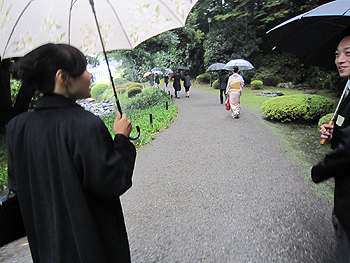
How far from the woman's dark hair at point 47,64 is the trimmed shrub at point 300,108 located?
8.02m

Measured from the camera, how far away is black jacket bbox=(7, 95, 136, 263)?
117 centimetres

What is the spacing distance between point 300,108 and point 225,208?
19.2 ft

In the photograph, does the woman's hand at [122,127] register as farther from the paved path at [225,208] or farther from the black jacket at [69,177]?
the paved path at [225,208]

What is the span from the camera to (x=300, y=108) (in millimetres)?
7875

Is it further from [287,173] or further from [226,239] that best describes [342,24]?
[287,173]

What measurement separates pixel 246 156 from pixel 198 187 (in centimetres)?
184

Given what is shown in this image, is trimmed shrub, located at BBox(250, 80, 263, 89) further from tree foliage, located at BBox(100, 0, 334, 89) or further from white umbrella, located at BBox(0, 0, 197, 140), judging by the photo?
white umbrella, located at BBox(0, 0, 197, 140)

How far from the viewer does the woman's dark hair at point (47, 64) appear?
1.19 m

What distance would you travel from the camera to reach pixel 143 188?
4.27 metres

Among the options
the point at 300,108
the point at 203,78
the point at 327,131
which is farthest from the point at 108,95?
the point at 327,131

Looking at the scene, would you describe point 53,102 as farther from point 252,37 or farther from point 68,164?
point 252,37

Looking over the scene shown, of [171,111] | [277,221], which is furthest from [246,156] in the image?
[171,111]

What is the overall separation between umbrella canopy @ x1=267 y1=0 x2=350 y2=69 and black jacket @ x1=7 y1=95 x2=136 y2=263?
6.34 ft

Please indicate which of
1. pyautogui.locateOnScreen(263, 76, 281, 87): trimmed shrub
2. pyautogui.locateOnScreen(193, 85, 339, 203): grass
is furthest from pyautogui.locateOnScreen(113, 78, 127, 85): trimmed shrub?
pyautogui.locateOnScreen(193, 85, 339, 203): grass
